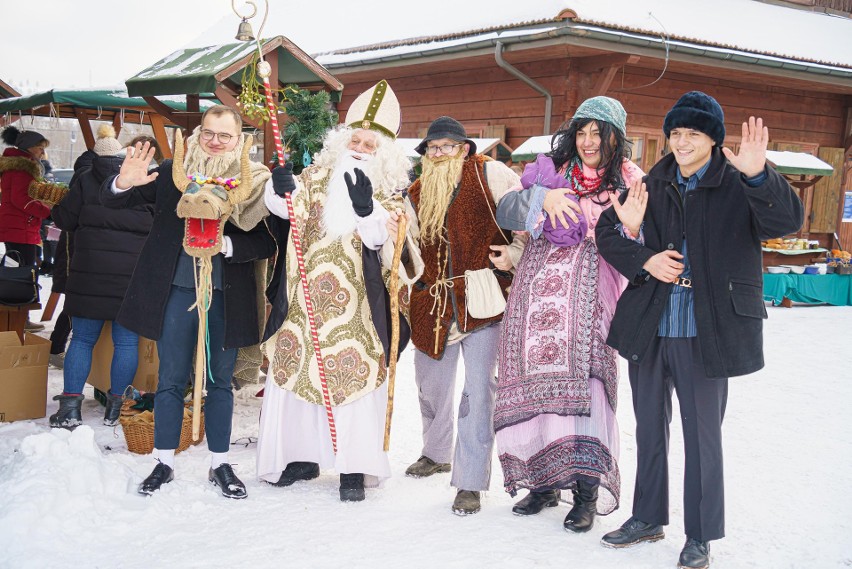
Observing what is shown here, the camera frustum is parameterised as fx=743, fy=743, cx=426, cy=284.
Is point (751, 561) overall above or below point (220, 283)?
below

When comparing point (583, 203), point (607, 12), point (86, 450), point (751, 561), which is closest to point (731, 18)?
point (607, 12)

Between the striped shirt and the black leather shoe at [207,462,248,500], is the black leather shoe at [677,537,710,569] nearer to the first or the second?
the striped shirt

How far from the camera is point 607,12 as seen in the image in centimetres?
927

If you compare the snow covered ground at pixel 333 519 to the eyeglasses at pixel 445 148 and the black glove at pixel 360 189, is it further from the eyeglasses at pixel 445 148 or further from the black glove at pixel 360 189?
the eyeglasses at pixel 445 148

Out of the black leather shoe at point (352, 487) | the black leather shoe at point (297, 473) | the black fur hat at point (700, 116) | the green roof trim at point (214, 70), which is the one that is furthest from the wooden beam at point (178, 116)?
the black fur hat at point (700, 116)

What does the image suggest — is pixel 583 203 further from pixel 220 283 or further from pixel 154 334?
pixel 154 334

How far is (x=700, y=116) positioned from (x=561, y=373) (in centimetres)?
123

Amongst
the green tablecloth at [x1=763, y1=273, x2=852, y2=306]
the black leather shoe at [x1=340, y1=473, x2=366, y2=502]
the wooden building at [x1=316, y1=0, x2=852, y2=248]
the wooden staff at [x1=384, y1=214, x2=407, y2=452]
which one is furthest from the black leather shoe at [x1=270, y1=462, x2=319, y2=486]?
the green tablecloth at [x1=763, y1=273, x2=852, y2=306]

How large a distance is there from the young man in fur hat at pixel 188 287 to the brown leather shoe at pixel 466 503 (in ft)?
3.39

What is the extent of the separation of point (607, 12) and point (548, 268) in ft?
22.7

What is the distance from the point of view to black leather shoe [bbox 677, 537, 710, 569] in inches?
116

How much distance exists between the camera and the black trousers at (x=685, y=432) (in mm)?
2977

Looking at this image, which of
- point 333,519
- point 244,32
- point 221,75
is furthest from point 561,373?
point 244,32

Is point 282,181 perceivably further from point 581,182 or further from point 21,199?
point 21,199
